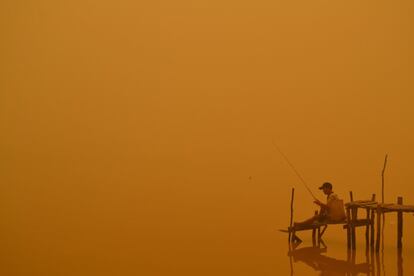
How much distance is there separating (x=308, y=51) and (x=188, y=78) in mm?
6505

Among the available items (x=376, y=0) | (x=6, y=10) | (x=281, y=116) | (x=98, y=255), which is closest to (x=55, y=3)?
(x=6, y=10)

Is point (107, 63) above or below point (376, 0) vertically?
below

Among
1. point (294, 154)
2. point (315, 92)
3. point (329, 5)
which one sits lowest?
point (294, 154)

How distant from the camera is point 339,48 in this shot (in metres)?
34.2

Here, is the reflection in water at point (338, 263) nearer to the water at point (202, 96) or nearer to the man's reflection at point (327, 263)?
the man's reflection at point (327, 263)

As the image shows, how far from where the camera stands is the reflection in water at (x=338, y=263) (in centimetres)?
869

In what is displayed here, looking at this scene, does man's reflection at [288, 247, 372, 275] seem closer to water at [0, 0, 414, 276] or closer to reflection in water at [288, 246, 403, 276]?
reflection in water at [288, 246, 403, 276]

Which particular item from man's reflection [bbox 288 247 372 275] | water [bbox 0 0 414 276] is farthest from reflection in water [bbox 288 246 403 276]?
water [bbox 0 0 414 276]

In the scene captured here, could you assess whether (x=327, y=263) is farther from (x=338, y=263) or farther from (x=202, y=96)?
(x=202, y=96)

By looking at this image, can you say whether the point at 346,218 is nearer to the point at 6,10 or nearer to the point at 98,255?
the point at 98,255

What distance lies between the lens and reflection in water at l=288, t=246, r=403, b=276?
8.69m

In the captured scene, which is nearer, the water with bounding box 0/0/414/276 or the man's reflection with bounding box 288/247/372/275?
the man's reflection with bounding box 288/247/372/275

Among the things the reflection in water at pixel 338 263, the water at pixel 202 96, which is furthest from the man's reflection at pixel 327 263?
the water at pixel 202 96

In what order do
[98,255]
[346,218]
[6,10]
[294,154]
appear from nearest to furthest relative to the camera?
[98,255]
[346,218]
[294,154]
[6,10]
